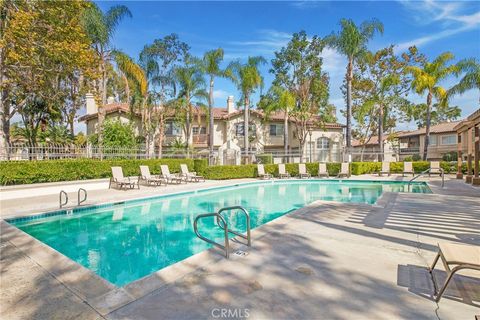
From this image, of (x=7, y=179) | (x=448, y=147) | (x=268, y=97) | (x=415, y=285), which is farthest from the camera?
(x=448, y=147)

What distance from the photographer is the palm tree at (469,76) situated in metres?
18.7

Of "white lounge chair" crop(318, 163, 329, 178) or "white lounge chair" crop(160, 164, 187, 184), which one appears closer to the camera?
"white lounge chair" crop(160, 164, 187, 184)

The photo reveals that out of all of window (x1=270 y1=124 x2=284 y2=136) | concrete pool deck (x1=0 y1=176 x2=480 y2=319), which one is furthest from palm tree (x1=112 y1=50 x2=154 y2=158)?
concrete pool deck (x1=0 y1=176 x2=480 y2=319)

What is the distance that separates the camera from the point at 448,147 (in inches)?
1453

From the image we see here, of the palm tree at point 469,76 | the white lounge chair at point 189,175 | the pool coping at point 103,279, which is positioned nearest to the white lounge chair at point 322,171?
the white lounge chair at point 189,175

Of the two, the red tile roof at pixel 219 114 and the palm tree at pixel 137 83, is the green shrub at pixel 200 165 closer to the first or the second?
the palm tree at pixel 137 83

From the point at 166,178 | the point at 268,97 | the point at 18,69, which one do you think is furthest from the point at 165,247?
the point at 268,97

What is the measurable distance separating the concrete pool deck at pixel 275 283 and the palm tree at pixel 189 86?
2166cm

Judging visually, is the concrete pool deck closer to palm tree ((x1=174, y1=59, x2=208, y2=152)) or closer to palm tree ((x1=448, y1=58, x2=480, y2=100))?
palm tree ((x1=448, y1=58, x2=480, y2=100))

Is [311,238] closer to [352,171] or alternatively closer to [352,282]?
[352,282]

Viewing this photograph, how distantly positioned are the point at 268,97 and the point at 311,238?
958 inches

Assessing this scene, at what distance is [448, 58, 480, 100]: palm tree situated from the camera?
18.7m

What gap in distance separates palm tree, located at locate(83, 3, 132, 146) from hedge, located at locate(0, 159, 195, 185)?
3.73 meters

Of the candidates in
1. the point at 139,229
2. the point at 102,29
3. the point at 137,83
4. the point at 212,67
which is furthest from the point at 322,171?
the point at 102,29
